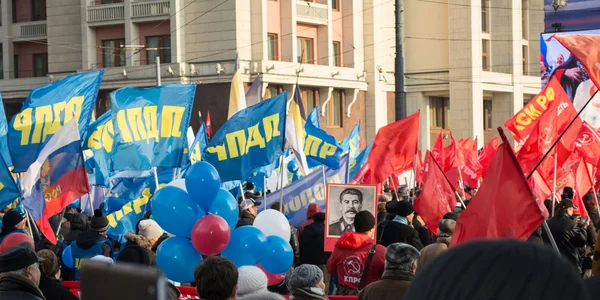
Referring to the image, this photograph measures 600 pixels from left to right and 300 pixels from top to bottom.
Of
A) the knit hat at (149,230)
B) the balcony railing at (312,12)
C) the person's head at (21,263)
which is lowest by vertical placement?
the knit hat at (149,230)

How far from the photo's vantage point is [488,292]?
3.58 ft

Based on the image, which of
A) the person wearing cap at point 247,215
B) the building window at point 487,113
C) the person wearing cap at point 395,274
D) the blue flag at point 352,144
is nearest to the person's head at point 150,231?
the person wearing cap at point 247,215

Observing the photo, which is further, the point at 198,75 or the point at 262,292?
the point at 198,75

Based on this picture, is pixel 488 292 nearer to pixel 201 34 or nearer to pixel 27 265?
pixel 27 265

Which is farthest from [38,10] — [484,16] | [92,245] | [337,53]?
[92,245]

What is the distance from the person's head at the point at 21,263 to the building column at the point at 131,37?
114 feet

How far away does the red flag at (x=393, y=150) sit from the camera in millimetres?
15508

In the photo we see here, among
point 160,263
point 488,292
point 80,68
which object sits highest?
point 80,68

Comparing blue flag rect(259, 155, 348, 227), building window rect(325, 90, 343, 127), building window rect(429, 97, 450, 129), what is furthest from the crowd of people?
building window rect(429, 97, 450, 129)

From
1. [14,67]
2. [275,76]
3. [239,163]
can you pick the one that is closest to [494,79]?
[275,76]

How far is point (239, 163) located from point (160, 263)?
5.42 m

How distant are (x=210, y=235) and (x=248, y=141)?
5.86 metres

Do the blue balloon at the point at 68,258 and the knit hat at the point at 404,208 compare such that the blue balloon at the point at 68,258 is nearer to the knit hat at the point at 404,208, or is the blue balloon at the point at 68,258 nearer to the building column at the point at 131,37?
the knit hat at the point at 404,208

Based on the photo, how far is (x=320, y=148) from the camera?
18109 millimetres
